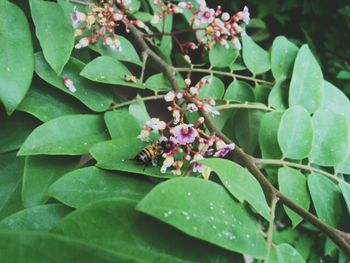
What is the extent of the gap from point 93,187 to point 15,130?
20cm

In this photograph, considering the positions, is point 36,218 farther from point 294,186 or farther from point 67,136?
point 294,186

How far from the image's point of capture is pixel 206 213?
49cm

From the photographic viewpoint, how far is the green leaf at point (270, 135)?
0.73m

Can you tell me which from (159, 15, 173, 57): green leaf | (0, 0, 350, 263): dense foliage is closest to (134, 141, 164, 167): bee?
(0, 0, 350, 263): dense foliage

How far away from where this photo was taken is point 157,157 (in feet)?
2.10

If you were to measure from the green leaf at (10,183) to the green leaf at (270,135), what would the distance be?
0.35 m

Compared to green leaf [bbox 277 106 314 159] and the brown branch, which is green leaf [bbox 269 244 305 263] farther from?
green leaf [bbox 277 106 314 159]

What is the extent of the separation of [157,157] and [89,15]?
10.2 inches

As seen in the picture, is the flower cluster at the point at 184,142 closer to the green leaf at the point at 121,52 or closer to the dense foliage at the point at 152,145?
the dense foliage at the point at 152,145

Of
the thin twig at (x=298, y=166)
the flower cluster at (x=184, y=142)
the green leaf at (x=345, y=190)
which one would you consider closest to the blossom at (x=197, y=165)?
the flower cluster at (x=184, y=142)

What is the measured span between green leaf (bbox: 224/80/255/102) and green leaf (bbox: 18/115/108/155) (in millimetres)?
232

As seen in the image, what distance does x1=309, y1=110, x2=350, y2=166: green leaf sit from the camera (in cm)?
73

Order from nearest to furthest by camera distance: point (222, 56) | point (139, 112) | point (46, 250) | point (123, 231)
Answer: point (46, 250) < point (123, 231) < point (139, 112) < point (222, 56)

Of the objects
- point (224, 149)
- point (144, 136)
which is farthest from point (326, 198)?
point (144, 136)
